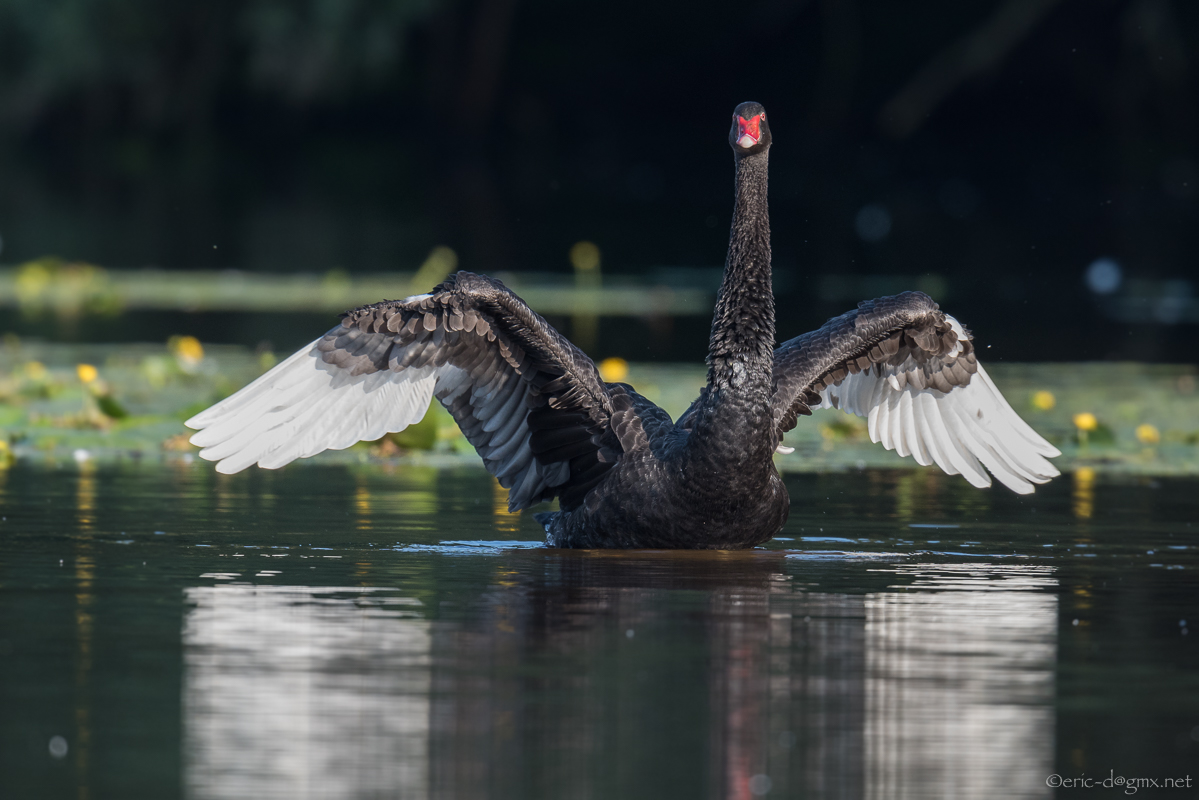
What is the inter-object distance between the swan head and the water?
174 centimetres

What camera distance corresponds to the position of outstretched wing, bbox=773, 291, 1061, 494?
9.76 m

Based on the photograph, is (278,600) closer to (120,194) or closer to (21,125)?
(120,194)

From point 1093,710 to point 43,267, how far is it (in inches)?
693

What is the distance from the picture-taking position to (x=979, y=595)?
7883 millimetres

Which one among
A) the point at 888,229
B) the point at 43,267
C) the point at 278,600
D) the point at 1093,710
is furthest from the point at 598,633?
the point at 888,229

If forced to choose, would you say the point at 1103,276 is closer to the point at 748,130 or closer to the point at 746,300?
the point at 748,130

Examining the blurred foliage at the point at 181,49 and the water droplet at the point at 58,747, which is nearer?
the water droplet at the point at 58,747

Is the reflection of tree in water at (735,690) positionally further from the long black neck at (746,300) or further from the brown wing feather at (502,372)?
the brown wing feather at (502,372)

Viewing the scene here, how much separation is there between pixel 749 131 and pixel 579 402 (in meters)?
1.42

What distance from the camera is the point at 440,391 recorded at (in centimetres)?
930

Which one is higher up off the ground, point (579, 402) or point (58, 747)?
point (579, 402)

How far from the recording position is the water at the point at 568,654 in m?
5.26

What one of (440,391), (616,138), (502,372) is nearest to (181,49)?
(616,138)

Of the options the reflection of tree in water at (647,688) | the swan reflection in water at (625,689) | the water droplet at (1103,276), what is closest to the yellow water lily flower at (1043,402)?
the swan reflection in water at (625,689)
